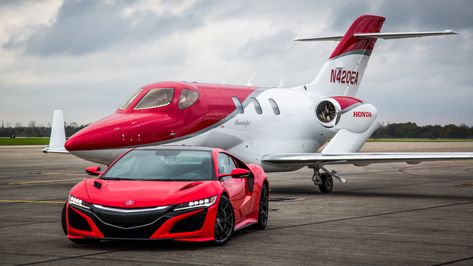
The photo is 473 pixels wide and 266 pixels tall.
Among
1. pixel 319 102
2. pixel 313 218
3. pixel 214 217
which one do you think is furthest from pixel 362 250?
pixel 319 102

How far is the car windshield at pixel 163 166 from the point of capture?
10945 millimetres

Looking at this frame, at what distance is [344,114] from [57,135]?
28.8ft

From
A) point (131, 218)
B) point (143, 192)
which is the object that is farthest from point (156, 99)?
point (131, 218)

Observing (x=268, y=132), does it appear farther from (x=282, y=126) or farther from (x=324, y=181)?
(x=324, y=181)

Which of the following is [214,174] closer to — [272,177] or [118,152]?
[118,152]

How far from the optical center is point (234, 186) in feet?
36.7

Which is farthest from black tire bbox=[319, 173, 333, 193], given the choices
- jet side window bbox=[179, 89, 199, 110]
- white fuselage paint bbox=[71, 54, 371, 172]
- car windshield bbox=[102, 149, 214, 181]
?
car windshield bbox=[102, 149, 214, 181]

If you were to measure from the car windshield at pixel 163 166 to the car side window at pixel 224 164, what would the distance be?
21 cm

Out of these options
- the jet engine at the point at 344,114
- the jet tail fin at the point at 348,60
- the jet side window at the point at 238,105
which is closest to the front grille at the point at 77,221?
the jet side window at the point at 238,105

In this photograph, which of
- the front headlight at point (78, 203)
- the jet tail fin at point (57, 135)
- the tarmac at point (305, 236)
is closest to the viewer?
the tarmac at point (305, 236)

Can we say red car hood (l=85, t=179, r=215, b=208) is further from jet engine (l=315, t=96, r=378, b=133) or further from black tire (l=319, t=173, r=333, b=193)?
jet engine (l=315, t=96, r=378, b=133)

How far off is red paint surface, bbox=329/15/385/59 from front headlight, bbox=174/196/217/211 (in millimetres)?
17061

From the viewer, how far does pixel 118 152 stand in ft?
62.3

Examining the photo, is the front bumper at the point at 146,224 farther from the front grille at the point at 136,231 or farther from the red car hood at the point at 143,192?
the red car hood at the point at 143,192
